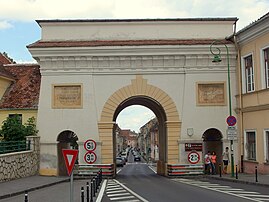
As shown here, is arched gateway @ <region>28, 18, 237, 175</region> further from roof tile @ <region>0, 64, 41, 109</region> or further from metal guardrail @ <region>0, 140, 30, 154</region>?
roof tile @ <region>0, 64, 41, 109</region>

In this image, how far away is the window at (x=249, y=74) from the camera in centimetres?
2861

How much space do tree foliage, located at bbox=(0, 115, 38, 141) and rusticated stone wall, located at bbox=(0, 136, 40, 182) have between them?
38.6 inches

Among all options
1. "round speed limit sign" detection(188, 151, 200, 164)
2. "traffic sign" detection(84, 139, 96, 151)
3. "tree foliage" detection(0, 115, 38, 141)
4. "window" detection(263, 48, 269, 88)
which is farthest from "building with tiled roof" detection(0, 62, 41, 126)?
"window" detection(263, 48, 269, 88)

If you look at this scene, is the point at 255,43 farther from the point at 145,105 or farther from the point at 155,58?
the point at 145,105

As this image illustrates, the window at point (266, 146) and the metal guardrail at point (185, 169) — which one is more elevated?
the window at point (266, 146)

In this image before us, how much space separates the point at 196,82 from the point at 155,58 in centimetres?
326

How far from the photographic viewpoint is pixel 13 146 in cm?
2695

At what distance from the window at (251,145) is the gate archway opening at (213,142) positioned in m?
2.52

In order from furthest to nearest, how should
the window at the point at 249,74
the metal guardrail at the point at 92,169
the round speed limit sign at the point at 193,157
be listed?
the round speed limit sign at the point at 193,157 → the metal guardrail at the point at 92,169 → the window at the point at 249,74

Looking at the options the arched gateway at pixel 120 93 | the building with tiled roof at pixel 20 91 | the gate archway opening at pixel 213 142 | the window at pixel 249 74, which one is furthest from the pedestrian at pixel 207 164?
the building with tiled roof at pixel 20 91

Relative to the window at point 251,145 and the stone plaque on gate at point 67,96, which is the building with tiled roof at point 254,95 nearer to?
the window at point 251,145

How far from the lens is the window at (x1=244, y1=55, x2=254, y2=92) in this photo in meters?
28.6

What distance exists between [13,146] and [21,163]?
3.67 ft

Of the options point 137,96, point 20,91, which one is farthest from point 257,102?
point 20,91
